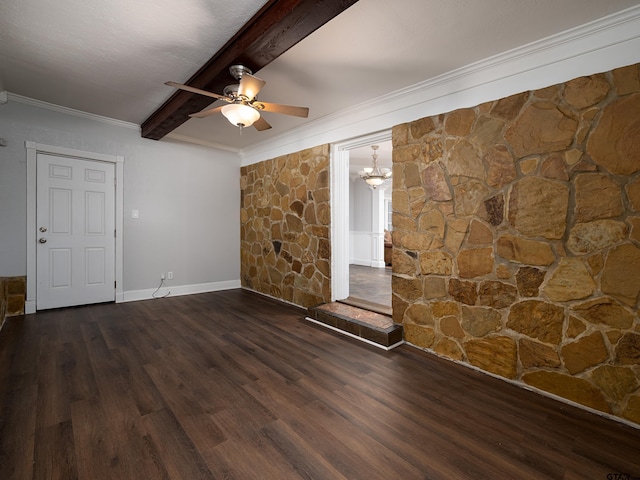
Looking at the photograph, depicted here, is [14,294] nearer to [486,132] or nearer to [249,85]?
[249,85]

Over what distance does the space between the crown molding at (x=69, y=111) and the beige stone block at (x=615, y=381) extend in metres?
5.70

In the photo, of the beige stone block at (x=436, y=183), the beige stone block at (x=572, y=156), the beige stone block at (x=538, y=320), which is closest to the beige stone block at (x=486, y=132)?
the beige stone block at (x=436, y=183)

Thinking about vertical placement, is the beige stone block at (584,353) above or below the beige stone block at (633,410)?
above

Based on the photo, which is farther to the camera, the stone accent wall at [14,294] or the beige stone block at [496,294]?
the stone accent wall at [14,294]

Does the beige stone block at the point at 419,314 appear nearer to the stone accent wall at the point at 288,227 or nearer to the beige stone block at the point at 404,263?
the beige stone block at the point at 404,263

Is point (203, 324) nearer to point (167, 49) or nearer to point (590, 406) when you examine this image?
point (167, 49)

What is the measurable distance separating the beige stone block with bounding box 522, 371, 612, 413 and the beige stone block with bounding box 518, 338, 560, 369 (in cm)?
6

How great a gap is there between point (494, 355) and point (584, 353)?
1.84 feet

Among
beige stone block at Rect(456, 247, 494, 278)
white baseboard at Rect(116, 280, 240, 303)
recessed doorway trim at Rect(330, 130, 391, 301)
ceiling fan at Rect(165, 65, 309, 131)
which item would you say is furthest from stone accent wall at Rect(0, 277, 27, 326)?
beige stone block at Rect(456, 247, 494, 278)

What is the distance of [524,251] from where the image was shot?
7.23 ft

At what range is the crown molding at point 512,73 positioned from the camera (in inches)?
73.5

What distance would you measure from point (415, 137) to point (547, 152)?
109 cm

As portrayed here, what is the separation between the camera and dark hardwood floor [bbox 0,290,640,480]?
56.3 inches

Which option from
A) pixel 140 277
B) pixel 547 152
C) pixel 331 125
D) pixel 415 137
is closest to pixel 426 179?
pixel 415 137
